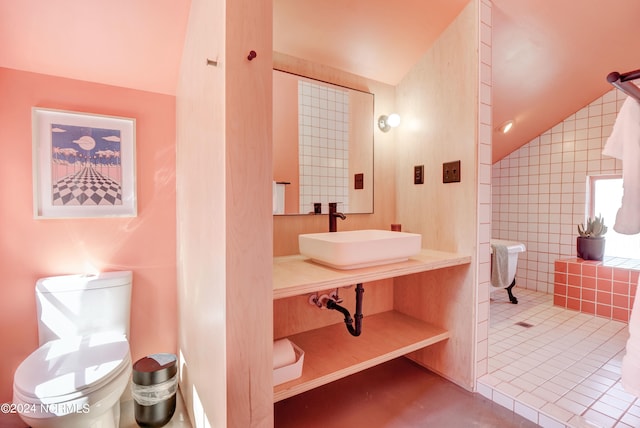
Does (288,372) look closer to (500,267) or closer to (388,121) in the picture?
(388,121)

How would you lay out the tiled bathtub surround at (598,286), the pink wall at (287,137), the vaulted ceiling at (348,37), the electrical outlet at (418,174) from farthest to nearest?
the tiled bathtub surround at (598,286) < the electrical outlet at (418,174) < the pink wall at (287,137) < the vaulted ceiling at (348,37)

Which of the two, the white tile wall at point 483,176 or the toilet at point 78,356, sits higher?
the white tile wall at point 483,176

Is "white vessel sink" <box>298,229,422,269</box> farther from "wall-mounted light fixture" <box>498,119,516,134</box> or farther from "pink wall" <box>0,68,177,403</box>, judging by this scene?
"wall-mounted light fixture" <box>498,119,516,134</box>

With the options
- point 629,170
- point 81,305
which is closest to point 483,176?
point 629,170

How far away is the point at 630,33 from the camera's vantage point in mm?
2068

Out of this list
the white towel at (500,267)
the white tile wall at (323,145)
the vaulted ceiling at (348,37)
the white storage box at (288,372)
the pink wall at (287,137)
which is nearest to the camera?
the white storage box at (288,372)

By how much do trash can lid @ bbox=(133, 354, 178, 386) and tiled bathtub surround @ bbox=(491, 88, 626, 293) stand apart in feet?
12.4

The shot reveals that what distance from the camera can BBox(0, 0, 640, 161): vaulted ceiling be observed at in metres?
1.40

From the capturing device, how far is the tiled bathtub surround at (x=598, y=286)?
104 inches

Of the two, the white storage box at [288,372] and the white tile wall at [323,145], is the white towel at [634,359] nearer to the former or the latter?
the white storage box at [288,372]

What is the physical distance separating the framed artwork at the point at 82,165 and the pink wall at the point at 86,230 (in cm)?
4

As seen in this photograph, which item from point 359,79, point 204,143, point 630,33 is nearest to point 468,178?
point 359,79

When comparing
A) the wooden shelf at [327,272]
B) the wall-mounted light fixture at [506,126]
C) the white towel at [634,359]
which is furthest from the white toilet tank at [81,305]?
the wall-mounted light fixture at [506,126]

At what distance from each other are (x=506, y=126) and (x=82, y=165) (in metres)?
3.31
